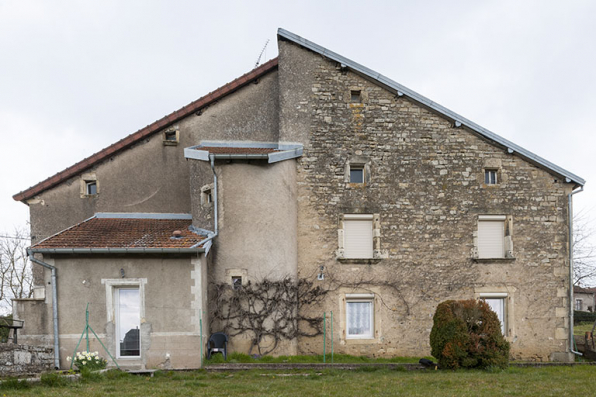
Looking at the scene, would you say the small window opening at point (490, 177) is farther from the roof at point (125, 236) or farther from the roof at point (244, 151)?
the roof at point (125, 236)

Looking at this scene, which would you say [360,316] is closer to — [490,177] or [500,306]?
[500,306]

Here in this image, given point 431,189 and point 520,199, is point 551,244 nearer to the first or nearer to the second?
point 520,199

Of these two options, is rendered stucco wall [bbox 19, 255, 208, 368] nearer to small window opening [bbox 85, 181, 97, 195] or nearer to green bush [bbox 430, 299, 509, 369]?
small window opening [bbox 85, 181, 97, 195]

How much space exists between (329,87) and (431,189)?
3.93m

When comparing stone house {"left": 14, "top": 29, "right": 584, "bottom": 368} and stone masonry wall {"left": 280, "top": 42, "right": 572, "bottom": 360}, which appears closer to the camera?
stone house {"left": 14, "top": 29, "right": 584, "bottom": 368}

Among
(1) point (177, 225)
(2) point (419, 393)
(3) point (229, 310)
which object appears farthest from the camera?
(1) point (177, 225)

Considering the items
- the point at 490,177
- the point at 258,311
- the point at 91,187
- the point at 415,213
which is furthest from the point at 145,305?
the point at 490,177

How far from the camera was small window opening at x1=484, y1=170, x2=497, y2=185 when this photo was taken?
13.2 m

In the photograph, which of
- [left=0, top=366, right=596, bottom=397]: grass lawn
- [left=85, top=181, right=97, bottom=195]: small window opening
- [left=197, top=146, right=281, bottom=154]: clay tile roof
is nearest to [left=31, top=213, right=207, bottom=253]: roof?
[left=85, top=181, right=97, bottom=195]: small window opening

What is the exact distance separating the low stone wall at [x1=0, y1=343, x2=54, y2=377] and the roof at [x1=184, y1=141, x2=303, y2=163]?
5452 mm

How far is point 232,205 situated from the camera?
1174cm

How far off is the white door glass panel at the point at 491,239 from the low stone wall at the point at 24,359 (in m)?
10.9

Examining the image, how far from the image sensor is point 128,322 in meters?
10.7

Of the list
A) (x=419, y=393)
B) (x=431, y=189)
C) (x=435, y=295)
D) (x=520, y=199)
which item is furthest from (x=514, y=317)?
(x=419, y=393)
